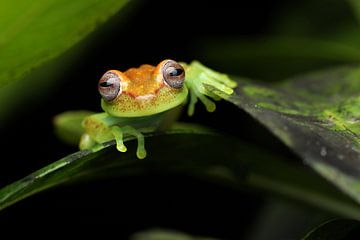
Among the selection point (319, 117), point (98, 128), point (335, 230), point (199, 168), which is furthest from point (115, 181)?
point (335, 230)

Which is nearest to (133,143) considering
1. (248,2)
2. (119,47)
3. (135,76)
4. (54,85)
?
(135,76)

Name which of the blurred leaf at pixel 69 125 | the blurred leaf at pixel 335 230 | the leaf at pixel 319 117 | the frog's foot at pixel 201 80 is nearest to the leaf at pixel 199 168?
the frog's foot at pixel 201 80

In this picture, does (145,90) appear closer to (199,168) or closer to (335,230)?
(199,168)

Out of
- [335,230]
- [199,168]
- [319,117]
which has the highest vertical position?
[199,168]

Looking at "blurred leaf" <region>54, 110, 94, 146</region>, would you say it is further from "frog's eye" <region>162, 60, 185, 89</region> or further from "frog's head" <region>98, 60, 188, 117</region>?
"frog's eye" <region>162, 60, 185, 89</region>

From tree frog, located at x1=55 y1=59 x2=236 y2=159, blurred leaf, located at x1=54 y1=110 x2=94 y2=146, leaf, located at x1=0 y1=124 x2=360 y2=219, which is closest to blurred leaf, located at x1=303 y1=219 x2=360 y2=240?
leaf, located at x1=0 y1=124 x2=360 y2=219

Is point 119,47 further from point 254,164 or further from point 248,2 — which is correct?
point 254,164
